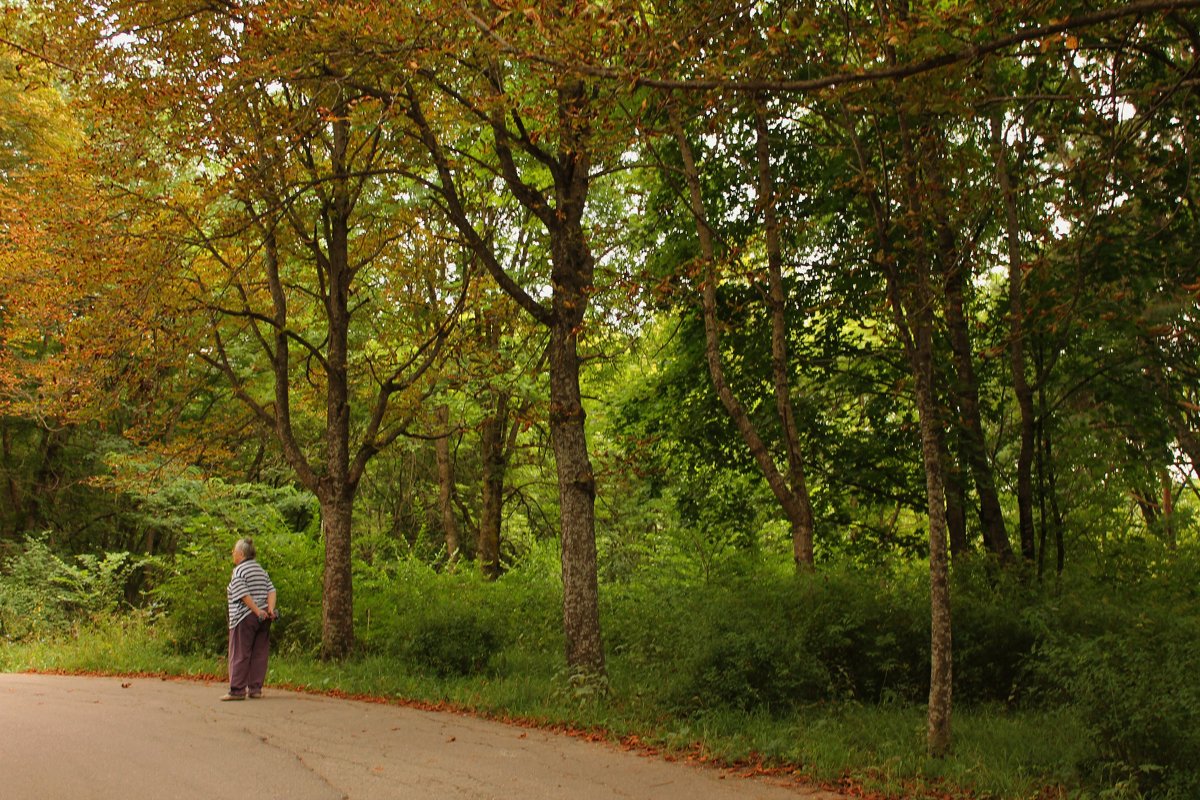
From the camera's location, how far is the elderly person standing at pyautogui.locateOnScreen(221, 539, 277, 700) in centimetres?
1055

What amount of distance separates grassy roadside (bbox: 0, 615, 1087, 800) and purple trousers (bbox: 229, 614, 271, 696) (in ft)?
3.63

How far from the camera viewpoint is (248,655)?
35.0 ft

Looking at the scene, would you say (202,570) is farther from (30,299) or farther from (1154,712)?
(1154,712)

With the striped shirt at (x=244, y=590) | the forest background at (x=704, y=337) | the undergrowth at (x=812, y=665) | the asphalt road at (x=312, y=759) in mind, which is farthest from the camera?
the striped shirt at (x=244, y=590)

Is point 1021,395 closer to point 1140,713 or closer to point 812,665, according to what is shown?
point 812,665

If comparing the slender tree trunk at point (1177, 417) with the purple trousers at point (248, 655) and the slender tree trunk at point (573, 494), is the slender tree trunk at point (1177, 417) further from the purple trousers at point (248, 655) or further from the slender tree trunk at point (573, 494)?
the purple trousers at point (248, 655)

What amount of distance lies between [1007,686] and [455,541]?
15127 millimetres

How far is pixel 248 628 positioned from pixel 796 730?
21.0 ft

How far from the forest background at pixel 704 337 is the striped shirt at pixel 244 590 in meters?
1.77

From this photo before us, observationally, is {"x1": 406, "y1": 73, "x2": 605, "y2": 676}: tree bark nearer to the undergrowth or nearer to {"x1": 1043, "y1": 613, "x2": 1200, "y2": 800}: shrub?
the undergrowth

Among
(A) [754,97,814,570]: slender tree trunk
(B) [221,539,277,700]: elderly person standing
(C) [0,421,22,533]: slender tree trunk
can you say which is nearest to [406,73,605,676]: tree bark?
(A) [754,97,814,570]: slender tree trunk

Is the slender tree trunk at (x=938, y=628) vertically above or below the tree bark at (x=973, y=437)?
below

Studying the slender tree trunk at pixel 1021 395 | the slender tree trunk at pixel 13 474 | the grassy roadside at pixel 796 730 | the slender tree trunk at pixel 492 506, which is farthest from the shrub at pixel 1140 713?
the slender tree trunk at pixel 13 474

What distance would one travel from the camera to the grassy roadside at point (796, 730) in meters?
6.62
